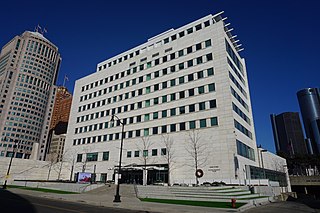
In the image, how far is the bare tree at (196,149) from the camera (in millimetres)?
43531

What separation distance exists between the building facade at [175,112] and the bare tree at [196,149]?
0.64 ft

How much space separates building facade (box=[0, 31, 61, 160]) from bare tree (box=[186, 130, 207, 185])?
132 m

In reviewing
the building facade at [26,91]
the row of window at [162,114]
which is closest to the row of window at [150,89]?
→ the row of window at [162,114]

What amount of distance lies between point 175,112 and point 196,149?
10.2 meters

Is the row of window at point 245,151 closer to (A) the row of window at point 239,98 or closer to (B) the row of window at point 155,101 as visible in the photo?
(A) the row of window at point 239,98

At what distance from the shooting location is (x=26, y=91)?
157m

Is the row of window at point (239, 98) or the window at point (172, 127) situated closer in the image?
the row of window at point (239, 98)

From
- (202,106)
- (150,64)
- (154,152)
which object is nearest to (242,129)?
(202,106)

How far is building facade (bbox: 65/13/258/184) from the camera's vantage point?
44000 mm

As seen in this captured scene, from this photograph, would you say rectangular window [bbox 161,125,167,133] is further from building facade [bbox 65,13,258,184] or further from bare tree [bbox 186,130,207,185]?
bare tree [bbox 186,130,207,185]

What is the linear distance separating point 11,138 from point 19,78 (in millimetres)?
42937

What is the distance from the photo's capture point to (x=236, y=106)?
47.9 meters

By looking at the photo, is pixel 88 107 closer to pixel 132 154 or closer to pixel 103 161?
pixel 103 161

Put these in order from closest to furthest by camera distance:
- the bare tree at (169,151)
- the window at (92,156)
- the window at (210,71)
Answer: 1. the bare tree at (169,151)
2. the window at (210,71)
3. the window at (92,156)
